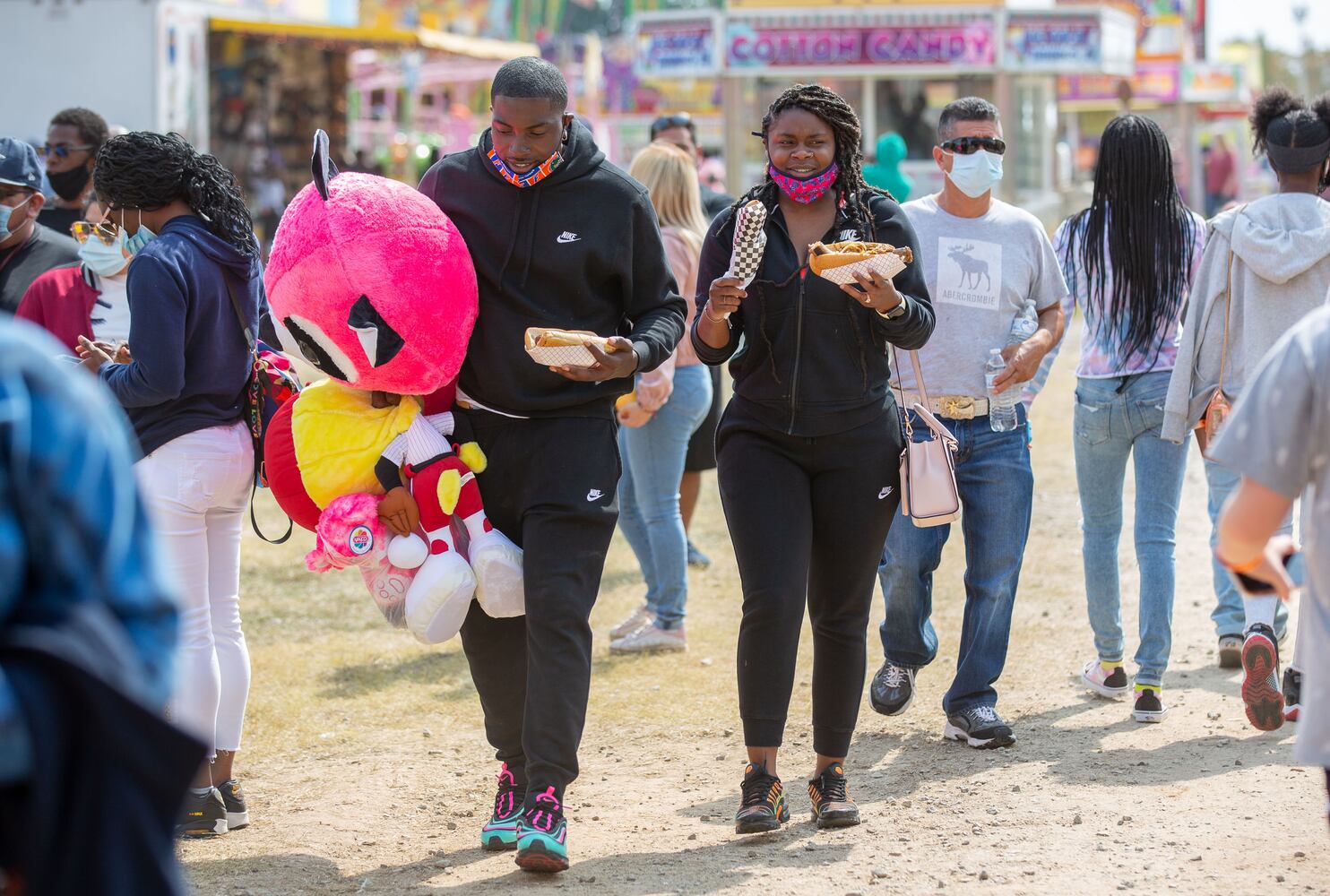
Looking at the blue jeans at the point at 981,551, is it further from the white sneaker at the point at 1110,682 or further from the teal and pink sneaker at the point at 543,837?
the teal and pink sneaker at the point at 543,837

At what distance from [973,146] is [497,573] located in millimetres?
2503

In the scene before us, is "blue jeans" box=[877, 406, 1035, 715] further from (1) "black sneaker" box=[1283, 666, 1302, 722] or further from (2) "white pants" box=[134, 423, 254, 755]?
(2) "white pants" box=[134, 423, 254, 755]

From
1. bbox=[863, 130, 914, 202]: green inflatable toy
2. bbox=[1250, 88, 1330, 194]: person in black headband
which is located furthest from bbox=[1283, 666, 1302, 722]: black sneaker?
bbox=[863, 130, 914, 202]: green inflatable toy

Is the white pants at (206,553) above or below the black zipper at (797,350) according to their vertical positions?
below

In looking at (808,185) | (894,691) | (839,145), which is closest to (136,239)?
(808,185)

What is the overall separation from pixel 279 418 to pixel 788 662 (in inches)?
66.4

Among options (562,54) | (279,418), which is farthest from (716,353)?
(562,54)

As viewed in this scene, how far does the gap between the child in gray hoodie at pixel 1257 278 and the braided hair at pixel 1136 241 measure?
22 centimetres

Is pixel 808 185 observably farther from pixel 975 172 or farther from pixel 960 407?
pixel 960 407

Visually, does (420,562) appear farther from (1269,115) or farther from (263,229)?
(263,229)

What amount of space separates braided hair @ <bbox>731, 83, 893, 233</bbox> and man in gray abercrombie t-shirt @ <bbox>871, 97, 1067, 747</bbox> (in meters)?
0.84

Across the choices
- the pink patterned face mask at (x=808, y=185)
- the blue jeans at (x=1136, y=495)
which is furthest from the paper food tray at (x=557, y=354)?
the blue jeans at (x=1136, y=495)

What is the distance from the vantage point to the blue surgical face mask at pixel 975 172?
5598 mm

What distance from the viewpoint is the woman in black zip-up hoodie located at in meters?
4.64
